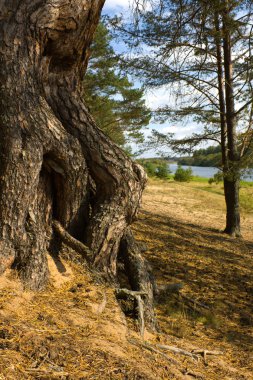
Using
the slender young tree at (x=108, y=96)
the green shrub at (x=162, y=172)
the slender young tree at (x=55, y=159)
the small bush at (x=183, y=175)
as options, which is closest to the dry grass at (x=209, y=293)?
the slender young tree at (x=55, y=159)

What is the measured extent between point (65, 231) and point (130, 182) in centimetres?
81

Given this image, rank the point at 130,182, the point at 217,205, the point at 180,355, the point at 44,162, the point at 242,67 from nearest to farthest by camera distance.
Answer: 1. the point at 180,355
2. the point at 44,162
3. the point at 130,182
4. the point at 242,67
5. the point at 217,205

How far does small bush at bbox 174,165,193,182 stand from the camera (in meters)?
32.2

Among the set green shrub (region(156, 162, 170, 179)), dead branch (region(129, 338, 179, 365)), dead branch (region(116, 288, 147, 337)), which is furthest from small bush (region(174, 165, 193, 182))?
dead branch (region(129, 338, 179, 365))

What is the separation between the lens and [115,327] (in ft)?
10.6

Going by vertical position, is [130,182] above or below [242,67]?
below

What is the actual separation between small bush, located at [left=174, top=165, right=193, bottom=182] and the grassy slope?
84.0 ft

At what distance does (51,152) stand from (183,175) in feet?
95.4

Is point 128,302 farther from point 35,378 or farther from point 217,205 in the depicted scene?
point 217,205

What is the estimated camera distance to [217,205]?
2033cm

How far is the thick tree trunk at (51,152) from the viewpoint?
3379 mm

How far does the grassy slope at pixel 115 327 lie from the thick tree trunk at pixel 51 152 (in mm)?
278

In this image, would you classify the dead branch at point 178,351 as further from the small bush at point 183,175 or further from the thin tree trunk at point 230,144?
the small bush at point 183,175

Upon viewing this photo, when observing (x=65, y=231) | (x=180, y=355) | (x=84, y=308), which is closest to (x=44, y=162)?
(x=65, y=231)
